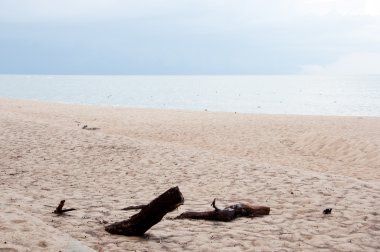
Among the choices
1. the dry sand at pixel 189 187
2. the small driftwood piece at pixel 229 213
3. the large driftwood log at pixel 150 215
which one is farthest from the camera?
the small driftwood piece at pixel 229 213

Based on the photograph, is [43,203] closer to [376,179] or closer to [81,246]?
[81,246]

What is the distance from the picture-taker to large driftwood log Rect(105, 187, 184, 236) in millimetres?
6055

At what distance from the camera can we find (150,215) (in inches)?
249

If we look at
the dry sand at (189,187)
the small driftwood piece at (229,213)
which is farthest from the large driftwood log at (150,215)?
the small driftwood piece at (229,213)

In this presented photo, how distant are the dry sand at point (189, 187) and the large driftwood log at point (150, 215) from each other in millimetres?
206

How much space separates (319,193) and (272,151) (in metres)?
8.70

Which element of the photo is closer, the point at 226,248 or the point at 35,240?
the point at 35,240

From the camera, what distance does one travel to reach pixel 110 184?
1078 cm

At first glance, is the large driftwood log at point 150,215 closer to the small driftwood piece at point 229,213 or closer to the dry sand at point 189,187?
the dry sand at point 189,187

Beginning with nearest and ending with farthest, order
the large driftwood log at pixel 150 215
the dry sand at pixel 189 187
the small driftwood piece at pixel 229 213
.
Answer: the large driftwood log at pixel 150 215 < the dry sand at pixel 189 187 < the small driftwood piece at pixel 229 213

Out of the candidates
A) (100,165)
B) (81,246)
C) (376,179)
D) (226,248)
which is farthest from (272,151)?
(81,246)

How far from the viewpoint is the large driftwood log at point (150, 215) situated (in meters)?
Result: 6.05

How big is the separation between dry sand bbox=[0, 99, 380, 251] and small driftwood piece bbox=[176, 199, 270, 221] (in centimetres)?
17

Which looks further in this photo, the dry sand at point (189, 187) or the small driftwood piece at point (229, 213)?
the small driftwood piece at point (229, 213)
